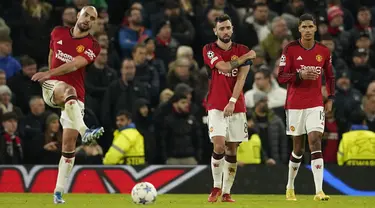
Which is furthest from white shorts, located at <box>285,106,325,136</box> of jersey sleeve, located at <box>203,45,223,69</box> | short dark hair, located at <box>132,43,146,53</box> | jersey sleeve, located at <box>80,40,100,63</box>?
short dark hair, located at <box>132,43,146,53</box>

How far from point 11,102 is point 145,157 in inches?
117

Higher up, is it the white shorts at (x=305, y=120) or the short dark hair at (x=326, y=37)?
the short dark hair at (x=326, y=37)

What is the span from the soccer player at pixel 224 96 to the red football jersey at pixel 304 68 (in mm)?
752

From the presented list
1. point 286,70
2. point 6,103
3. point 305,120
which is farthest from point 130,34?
point 305,120

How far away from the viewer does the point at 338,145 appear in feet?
66.5

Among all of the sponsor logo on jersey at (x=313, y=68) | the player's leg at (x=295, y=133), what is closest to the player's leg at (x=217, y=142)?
the player's leg at (x=295, y=133)

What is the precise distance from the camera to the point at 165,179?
19.1 metres

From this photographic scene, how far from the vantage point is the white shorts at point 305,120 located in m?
15.8

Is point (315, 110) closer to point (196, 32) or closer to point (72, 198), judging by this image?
point (72, 198)

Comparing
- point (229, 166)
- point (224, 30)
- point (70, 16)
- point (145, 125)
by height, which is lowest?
point (229, 166)

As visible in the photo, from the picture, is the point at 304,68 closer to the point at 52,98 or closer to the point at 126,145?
the point at 52,98

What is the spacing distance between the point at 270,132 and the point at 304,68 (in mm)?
4289

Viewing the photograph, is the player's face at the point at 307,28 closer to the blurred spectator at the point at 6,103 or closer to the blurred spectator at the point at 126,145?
the blurred spectator at the point at 126,145

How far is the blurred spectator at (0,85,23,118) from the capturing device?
65.7ft
